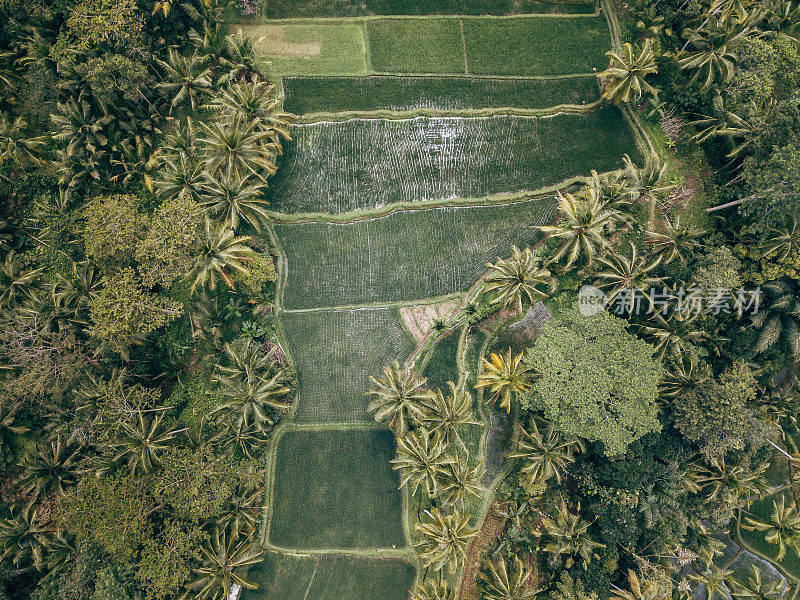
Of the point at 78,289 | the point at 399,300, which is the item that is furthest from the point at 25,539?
the point at 399,300

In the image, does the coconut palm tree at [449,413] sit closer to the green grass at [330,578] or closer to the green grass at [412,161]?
the green grass at [330,578]

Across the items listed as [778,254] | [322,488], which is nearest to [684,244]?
[778,254]

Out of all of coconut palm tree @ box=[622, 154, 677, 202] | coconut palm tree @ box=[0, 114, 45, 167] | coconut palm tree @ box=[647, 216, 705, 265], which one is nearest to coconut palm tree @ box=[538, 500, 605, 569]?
coconut palm tree @ box=[647, 216, 705, 265]

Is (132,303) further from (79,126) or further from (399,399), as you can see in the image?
(399,399)

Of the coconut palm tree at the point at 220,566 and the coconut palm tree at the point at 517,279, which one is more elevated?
the coconut palm tree at the point at 517,279

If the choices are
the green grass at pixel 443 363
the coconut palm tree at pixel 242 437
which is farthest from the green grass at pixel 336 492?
the green grass at pixel 443 363
